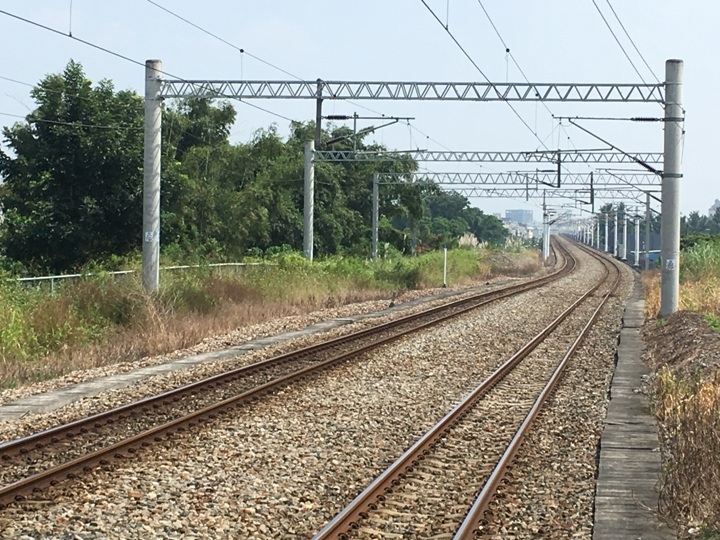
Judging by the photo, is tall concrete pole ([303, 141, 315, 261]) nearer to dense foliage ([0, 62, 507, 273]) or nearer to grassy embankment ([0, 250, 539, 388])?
Result: grassy embankment ([0, 250, 539, 388])

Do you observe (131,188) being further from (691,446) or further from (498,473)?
(691,446)

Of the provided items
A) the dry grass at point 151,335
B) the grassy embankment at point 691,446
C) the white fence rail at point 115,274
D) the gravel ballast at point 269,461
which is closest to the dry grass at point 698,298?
the dry grass at point 151,335

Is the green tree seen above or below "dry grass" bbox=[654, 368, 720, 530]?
above

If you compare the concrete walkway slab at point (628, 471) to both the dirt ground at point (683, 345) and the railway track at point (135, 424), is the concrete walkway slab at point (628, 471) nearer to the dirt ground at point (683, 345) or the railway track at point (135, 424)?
the dirt ground at point (683, 345)

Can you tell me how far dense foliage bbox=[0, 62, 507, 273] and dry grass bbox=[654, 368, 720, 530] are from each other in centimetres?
1804

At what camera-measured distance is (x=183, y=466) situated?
9.91 metres

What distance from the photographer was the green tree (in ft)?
89.0

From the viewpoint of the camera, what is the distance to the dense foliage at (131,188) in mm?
27250

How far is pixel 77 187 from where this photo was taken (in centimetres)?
2730

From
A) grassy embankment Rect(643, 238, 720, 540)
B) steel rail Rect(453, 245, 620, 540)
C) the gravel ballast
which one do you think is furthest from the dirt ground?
steel rail Rect(453, 245, 620, 540)

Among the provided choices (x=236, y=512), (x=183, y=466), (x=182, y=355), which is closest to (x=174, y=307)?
(x=182, y=355)

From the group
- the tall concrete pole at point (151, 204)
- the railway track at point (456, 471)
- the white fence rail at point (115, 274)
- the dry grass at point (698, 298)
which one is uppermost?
the tall concrete pole at point (151, 204)

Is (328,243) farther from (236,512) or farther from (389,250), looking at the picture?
(236,512)

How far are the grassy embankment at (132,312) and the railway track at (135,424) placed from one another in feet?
9.49
